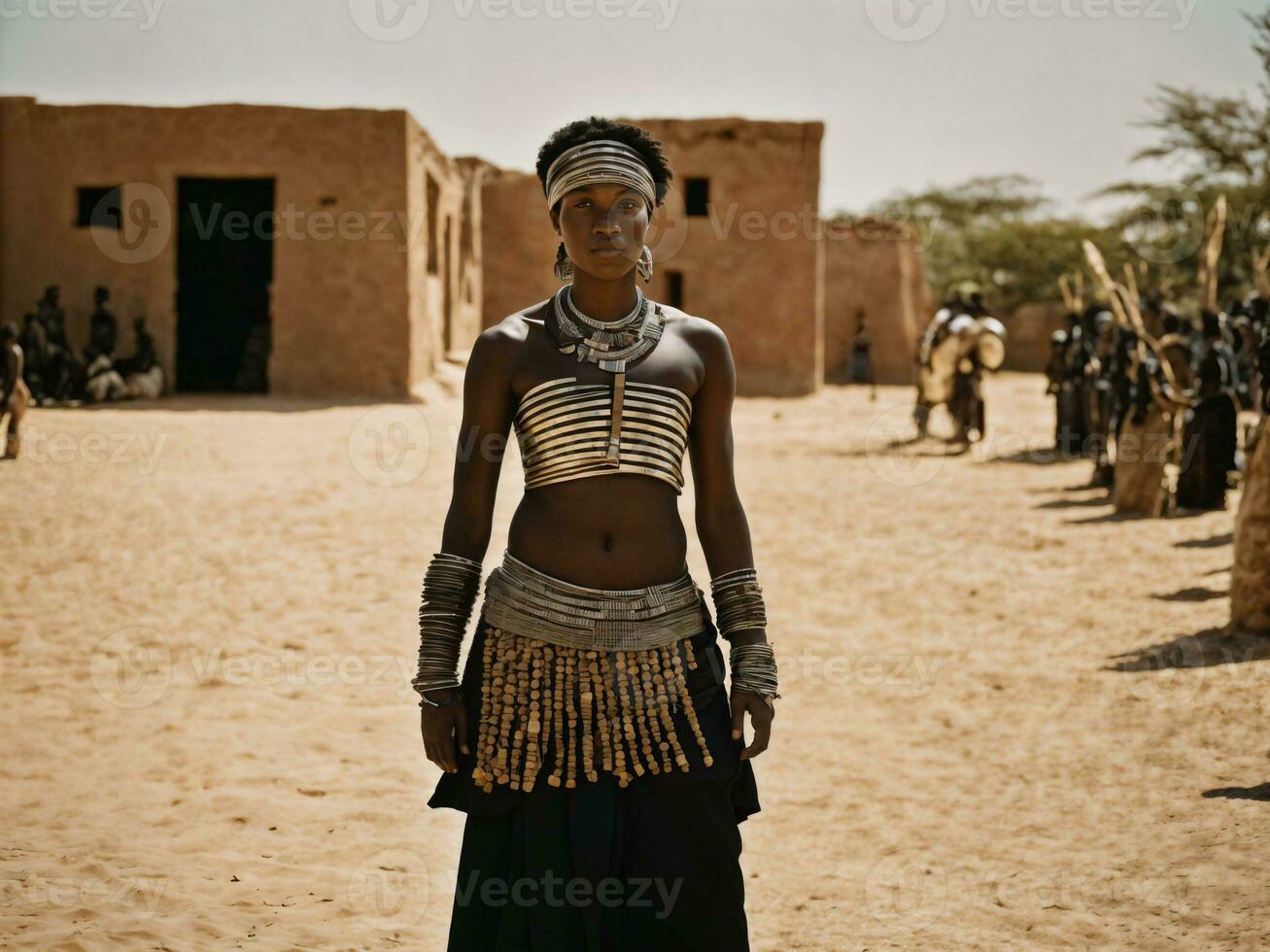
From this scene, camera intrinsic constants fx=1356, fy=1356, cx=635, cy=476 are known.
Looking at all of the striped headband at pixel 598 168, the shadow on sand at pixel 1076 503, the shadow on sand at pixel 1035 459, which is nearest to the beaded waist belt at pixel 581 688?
the striped headband at pixel 598 168

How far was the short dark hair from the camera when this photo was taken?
2.66m

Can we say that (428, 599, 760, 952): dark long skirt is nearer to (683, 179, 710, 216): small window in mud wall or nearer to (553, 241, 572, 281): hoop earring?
(553, 241, 572, 281): hoop earring

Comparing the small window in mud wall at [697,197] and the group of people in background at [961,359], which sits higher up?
the small window in mud wall at [697,197]

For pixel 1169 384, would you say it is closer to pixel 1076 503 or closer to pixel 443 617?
pixel 1076 503

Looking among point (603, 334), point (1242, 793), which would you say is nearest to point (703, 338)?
point (603, 334)

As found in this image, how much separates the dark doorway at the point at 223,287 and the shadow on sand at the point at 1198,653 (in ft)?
40.4

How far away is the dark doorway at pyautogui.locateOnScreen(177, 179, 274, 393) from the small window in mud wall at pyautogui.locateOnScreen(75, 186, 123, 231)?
1708 millimetres

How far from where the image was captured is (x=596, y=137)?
8.73 ft

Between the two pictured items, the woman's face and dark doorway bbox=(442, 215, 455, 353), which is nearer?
the woman's face

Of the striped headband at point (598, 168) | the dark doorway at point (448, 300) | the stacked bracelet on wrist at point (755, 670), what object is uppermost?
the dark doorway at point (448, 300)

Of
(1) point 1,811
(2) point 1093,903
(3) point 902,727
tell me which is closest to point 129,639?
(1) point 1,811

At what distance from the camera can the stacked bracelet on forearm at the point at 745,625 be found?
2.61m

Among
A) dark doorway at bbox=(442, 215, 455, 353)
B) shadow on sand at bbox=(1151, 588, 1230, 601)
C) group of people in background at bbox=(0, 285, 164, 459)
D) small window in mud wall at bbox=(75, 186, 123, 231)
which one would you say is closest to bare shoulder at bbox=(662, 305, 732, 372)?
shadow on sand at bbox=(1151, 588, 1230, 601)

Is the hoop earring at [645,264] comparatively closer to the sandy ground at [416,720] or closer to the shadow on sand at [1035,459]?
the sandy ground at [416,720]
